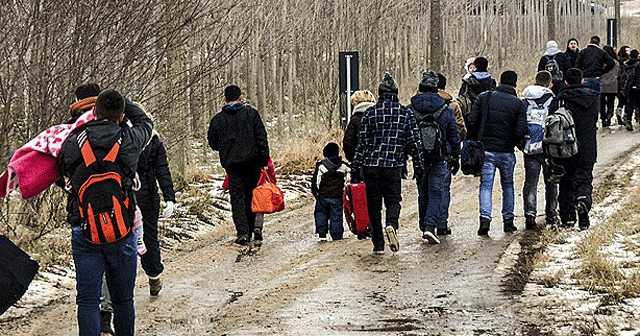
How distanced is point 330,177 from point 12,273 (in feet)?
22.4

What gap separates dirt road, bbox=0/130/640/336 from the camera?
9.04 metres

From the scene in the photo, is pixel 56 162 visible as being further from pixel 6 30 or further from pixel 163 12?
Result: pixel 163 12

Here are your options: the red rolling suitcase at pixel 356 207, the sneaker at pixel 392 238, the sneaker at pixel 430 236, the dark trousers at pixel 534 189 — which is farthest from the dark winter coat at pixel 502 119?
the sneaker at pixel 392 238

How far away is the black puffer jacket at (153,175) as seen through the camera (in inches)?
400

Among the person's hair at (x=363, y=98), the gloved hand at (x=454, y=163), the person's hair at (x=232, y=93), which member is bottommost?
the gloved hand at (x=454, y=163)

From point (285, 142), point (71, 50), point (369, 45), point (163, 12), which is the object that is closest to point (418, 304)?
point (71, 50)

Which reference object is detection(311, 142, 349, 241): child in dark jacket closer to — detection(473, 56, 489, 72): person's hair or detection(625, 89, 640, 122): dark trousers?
detection(473, 56, 489, 72): person's hair

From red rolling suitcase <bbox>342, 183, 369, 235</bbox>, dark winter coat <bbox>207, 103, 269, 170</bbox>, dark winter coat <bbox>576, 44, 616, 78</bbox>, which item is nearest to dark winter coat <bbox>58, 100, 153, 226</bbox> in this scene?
dark winter coat <bbox>207, 103, 269, 170</bbox>

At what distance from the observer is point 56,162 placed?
7.57 metres

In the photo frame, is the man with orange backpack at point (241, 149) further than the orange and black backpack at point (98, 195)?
Yes

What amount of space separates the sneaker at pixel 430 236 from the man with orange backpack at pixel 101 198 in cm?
551

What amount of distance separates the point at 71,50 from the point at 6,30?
38.1 inches

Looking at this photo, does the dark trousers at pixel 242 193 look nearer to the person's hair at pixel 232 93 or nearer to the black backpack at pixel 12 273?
the person's hair at pixel 232 93

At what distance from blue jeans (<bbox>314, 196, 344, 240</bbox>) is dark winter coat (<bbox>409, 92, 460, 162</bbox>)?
1310mm
